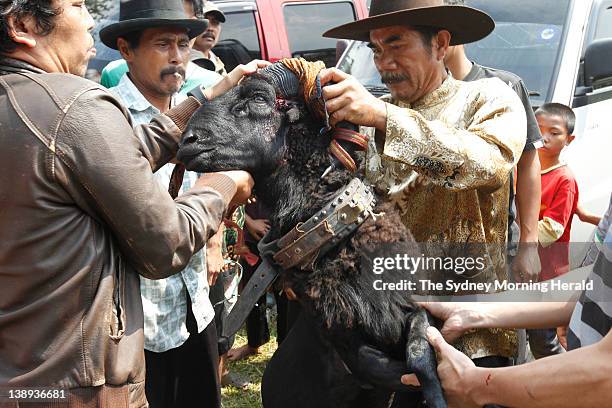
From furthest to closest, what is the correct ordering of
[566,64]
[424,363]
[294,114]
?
1. [566,64]
2. [294,114]
3. [424,363]

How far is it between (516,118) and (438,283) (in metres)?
0.68

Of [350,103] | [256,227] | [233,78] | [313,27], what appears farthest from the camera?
[313,27]

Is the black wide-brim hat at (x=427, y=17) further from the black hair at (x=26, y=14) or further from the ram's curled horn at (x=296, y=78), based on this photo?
the black hair at (x=26, y=14)

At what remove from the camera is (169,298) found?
3.40m

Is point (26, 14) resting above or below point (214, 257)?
above

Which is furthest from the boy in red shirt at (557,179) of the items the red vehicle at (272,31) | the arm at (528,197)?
the red vehicle at (272,31)

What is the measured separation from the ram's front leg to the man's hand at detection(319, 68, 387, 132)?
71 cm

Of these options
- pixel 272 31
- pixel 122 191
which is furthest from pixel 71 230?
pixel 272 31

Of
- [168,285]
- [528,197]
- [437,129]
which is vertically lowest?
[528,197]

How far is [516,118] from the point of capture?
8.82ft

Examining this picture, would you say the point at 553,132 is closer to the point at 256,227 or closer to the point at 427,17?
the point at 256,227

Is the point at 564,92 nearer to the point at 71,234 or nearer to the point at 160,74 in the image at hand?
the point at 160,74

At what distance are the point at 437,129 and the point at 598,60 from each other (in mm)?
3408

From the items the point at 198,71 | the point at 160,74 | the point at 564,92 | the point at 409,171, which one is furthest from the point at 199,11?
the point at 409,171
